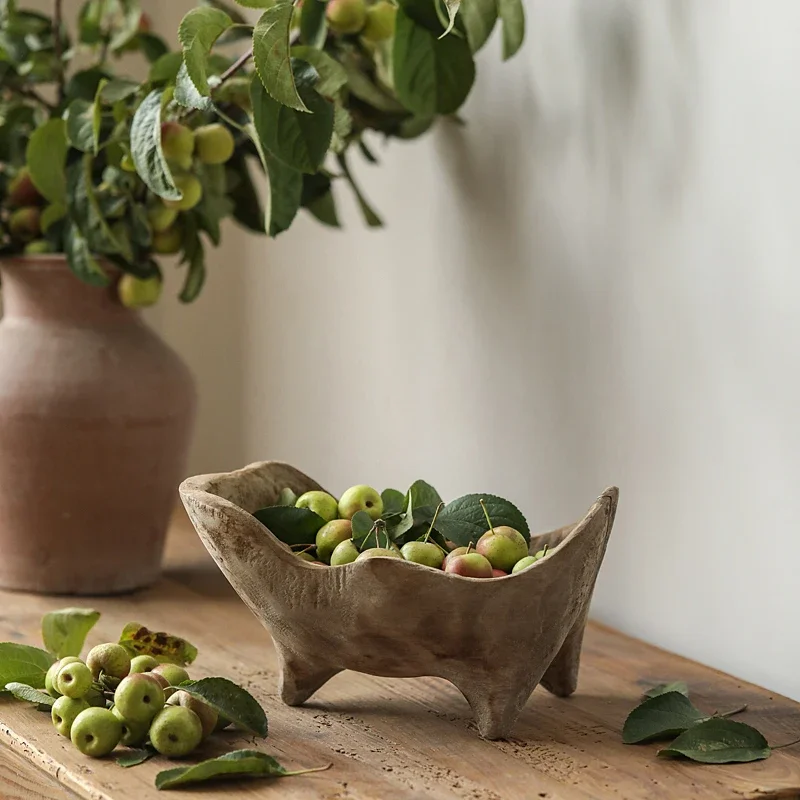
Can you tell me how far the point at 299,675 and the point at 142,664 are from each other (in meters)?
0.11

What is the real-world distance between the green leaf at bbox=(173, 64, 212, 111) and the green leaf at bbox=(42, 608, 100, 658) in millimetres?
400

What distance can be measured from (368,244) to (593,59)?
398 mm

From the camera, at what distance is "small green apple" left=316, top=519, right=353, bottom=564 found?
0.82 metres

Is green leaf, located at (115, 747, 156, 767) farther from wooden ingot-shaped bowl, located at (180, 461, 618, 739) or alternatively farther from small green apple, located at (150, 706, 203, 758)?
wooden ingot-shaped bowl, located at (180, 461, 618, 739)

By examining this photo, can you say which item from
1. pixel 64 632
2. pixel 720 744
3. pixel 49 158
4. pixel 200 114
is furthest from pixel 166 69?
pixel 720 744

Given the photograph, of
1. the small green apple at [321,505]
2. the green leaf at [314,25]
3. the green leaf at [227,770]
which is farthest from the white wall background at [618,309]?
the green leaf at [227,770]

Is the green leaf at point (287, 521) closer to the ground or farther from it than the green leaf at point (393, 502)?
closer to the ground

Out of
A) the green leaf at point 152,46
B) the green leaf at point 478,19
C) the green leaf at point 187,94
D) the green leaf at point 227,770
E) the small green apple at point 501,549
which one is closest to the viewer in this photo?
the green leaf at point 227,770

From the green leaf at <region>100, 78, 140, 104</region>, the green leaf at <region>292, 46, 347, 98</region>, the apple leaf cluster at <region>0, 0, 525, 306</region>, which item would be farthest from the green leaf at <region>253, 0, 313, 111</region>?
the green leaf at <region>100, 78, 140, 104</region>

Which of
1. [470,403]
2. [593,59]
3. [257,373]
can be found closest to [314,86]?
[593,59]

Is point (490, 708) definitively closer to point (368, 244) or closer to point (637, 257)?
point (637, 257)

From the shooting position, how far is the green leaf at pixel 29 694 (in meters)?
0.83

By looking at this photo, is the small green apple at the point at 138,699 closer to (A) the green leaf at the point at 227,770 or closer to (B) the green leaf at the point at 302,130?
(A) the green leaf at the point at 227,770

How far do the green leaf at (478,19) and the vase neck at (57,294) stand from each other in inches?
16.1
